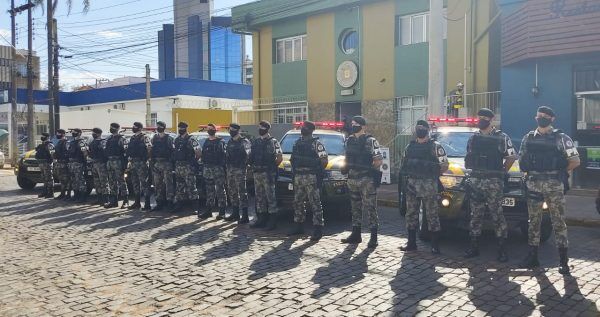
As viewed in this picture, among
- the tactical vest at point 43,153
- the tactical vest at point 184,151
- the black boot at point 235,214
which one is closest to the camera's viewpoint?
the black boot at point 235,214

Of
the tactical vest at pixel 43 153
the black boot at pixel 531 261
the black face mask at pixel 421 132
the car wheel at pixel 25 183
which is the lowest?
the black boot at pixel 531 261

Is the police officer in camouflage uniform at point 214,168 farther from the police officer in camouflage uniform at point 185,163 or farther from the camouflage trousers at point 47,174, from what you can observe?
the camouflage trousers at point 47,174

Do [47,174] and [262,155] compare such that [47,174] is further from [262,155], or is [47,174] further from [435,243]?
[435,243]

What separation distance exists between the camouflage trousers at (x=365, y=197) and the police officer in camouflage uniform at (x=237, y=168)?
7.74ft

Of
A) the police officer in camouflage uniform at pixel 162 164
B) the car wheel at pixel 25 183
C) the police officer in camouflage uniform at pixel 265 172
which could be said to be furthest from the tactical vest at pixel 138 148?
the car wheel at pixel 25 183

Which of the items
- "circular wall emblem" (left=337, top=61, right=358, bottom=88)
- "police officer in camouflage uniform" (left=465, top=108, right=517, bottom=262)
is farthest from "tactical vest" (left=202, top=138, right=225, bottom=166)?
"circular wall emblem" (left=337, top=61, right=358, bottom=88)

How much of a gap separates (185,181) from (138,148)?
1362 mm

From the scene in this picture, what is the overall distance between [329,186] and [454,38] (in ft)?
30.2

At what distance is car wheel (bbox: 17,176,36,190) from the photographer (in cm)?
1444

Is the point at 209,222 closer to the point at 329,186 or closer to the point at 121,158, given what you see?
the point at 329,186

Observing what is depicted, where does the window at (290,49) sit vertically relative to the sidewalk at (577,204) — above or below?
above

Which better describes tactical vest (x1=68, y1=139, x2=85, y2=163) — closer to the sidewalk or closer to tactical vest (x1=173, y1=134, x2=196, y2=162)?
tactical vest (x1=173, y1=134, x2=196, y2=162)

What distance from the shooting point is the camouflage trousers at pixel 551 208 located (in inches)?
227

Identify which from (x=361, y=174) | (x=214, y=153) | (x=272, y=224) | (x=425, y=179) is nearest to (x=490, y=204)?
(x=425, y=179)
